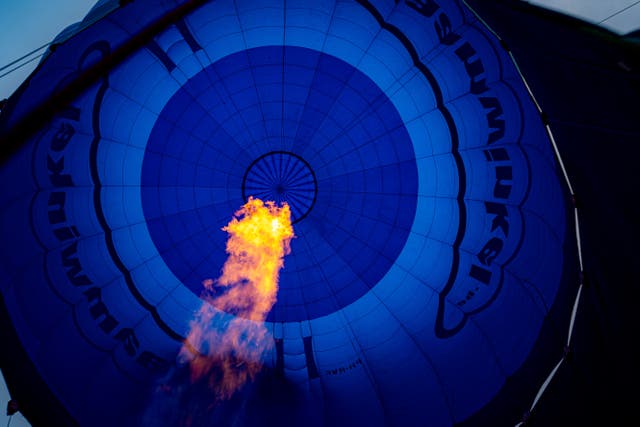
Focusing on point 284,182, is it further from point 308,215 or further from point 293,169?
point 308,215

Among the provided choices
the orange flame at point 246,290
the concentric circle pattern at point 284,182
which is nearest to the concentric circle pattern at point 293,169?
the concentric circle pattern at point 284,182

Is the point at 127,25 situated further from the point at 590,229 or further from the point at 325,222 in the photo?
the point at 590,229

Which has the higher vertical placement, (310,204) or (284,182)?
(284,182)

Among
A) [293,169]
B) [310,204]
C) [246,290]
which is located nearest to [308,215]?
[310,204]

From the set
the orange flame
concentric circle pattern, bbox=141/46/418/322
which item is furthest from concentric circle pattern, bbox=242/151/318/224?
the orange flame

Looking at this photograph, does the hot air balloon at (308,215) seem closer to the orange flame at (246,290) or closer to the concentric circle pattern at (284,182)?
the concentric circle pattern at (284,182)

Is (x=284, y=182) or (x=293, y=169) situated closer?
(x=284, y=182)
